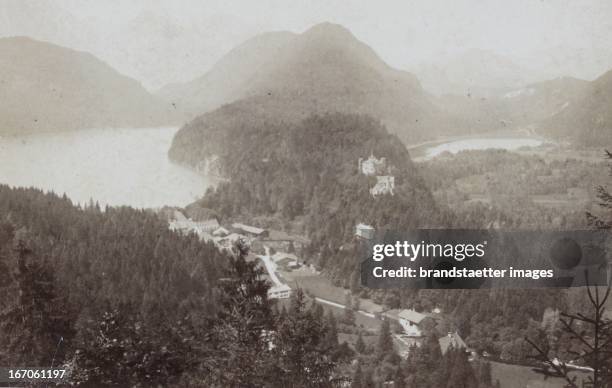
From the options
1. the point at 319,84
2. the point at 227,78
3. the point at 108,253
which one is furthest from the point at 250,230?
the point at 319,84

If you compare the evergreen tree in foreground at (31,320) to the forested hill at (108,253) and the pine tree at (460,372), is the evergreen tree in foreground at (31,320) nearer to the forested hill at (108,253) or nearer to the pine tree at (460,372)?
the forested hill at (108,253)

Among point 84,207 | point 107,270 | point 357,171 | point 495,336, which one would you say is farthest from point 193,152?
point 495,336

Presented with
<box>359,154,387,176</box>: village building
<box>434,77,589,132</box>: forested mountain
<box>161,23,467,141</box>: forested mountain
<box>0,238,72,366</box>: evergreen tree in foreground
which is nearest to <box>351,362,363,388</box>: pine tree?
<box>0,238,72,366</box>: evergreen tree in foreground

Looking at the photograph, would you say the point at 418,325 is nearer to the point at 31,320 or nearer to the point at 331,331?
the point at 331,331

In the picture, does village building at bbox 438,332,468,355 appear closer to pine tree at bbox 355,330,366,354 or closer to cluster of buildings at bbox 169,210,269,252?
pine tree at bbox 355,330,366,354

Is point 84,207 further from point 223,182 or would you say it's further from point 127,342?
point 127,342

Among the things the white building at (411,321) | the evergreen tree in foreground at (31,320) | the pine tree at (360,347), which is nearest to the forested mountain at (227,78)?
the evergreen tree in foreground at (31,320)
